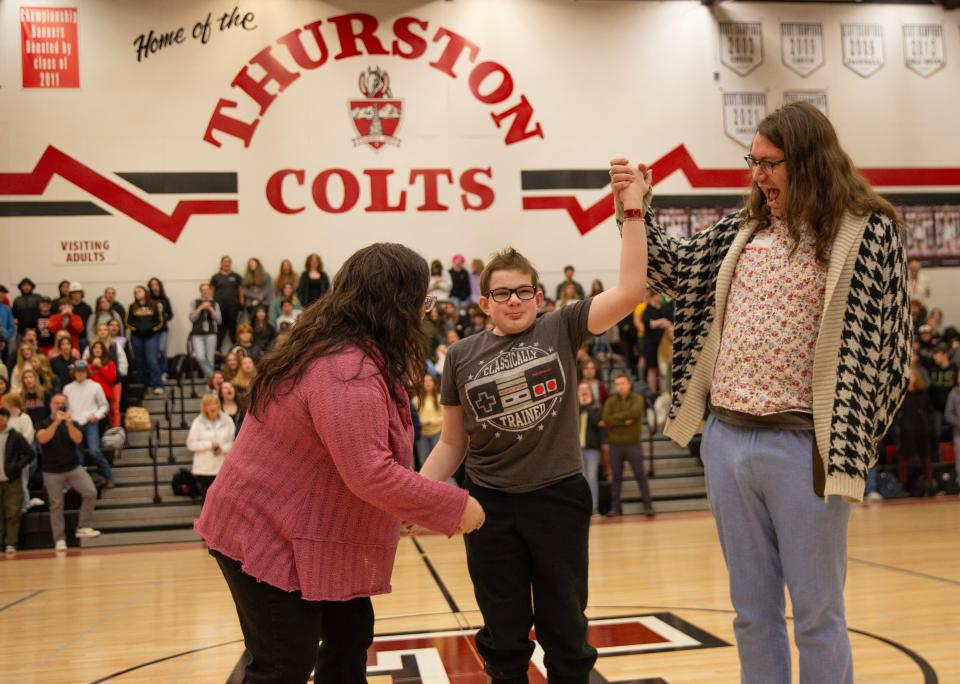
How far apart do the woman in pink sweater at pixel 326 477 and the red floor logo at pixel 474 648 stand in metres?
1.87

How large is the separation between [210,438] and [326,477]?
28.8 ft

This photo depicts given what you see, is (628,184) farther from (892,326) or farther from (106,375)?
(106,375)

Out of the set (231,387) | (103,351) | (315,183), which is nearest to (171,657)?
(231,387)

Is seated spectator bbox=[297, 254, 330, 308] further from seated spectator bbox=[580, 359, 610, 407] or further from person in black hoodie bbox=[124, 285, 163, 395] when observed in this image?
seated spectator bbox=[580, 359, 610, 407]

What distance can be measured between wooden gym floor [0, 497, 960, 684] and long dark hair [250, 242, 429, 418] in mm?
2305

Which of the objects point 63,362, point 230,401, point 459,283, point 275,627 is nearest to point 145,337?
point 63,362

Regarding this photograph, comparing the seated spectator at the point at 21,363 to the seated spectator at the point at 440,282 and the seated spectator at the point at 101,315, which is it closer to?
the seated spectator at the point at 101,315

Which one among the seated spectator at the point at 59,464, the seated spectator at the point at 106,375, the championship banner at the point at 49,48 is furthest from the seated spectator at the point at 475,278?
the seated spectator at the point at 59,464

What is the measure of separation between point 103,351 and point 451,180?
283 inches

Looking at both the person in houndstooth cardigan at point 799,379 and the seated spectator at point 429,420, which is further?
the seated spectator at point 429,420

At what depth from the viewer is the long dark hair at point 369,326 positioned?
7.68 ft

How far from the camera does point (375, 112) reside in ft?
55.4

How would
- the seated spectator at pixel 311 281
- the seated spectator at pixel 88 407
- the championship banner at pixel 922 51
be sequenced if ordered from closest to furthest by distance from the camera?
the seated spectator at pixel 88 407 < the seated spectator at pixel 311 281 < the championship banner at pixel 922 51

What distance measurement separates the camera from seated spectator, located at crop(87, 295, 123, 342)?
14.5 metres
